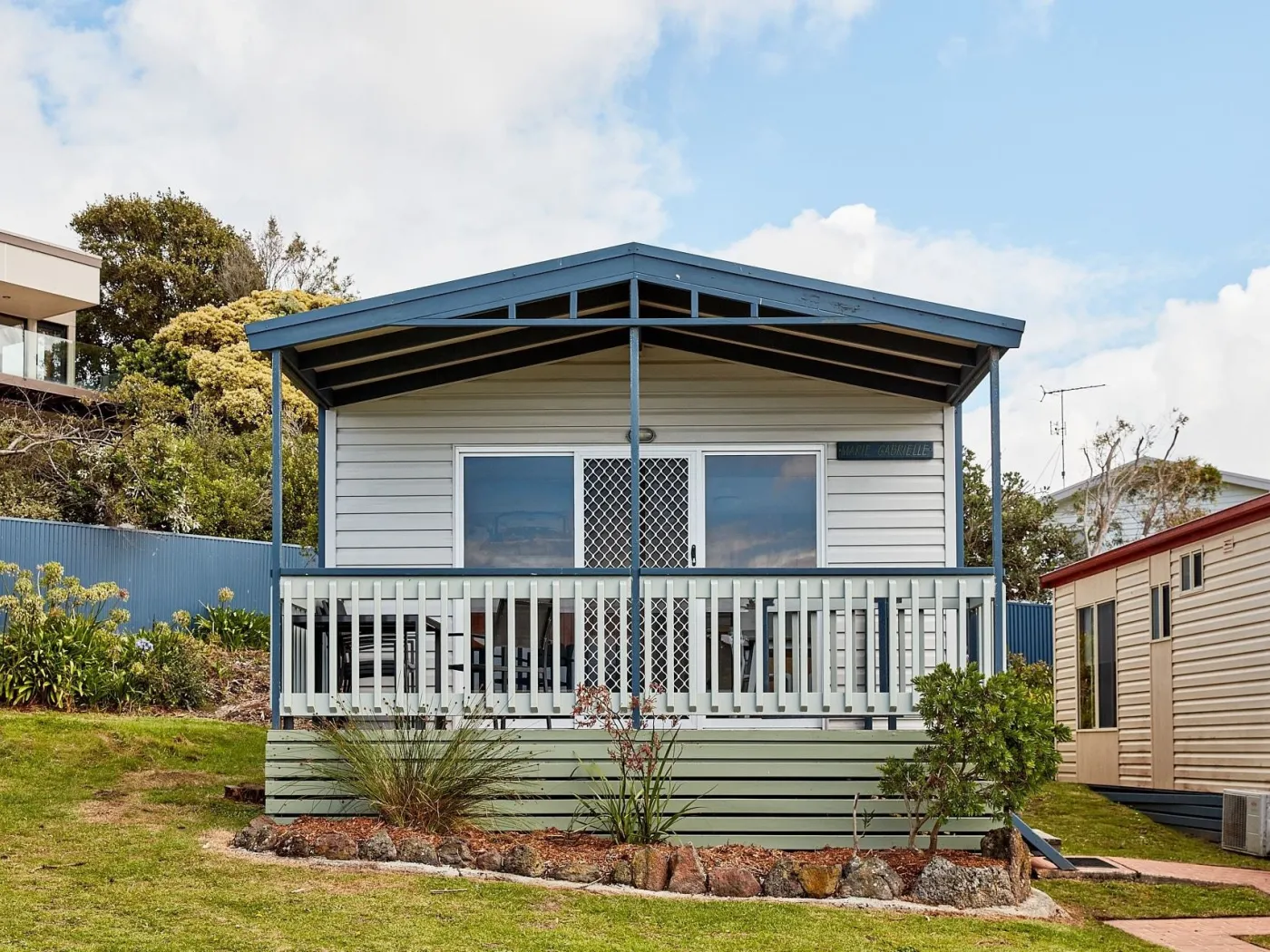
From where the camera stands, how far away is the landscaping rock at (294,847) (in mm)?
7516

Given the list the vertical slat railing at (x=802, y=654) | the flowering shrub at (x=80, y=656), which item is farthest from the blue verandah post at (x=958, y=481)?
the flowering shrub at (x=80, y=656)

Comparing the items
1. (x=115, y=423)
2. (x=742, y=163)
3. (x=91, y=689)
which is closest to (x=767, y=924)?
(x=91, y=689)

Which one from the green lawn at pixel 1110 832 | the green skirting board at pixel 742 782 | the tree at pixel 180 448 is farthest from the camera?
the tree at pixel 180 448

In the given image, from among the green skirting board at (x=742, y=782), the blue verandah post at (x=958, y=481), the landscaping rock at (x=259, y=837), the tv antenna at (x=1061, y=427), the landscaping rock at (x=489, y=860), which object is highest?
the tv antenna at (x=1061, y=427)

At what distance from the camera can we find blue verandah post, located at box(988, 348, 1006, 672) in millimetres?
8172

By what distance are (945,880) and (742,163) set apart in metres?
14.4

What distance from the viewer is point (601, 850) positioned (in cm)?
766

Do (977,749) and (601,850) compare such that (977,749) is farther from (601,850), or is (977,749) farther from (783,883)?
(601,850)

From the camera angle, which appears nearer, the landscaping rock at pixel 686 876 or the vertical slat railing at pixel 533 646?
the landscaping rock at pixel 686 876

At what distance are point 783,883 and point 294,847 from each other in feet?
8.75

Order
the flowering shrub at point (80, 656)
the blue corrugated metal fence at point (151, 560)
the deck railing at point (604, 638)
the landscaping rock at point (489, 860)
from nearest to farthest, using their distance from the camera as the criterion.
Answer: the landscaping rock at point (489, 860) → the deck railing at point (604, 638) → the flowering shrub at point (80, 656) → the blue corrugated metal fence at point (151, 560)

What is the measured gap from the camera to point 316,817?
26.8 feet

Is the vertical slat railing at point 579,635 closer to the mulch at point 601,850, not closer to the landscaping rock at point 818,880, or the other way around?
the mulch at point 601,850

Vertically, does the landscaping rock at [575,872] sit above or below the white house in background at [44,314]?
below
